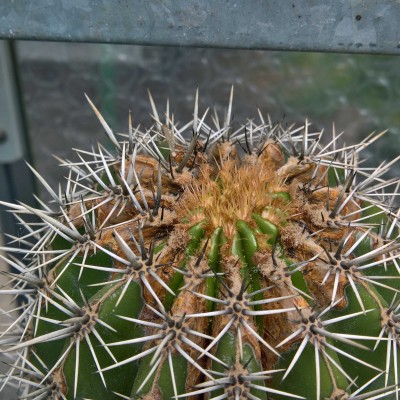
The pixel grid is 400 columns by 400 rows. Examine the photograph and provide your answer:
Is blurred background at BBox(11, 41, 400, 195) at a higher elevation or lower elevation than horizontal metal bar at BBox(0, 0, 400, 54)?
higher

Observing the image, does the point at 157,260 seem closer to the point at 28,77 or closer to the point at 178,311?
the point at 178,311

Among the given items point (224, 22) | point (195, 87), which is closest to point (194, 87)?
point (195, 87)

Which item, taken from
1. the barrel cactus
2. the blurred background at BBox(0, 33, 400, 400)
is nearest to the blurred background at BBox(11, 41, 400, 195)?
the blurred background at BBox(0, 33, 400, 400)

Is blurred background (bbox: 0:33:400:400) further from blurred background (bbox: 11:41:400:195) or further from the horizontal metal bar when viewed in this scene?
the horizontal metal bar

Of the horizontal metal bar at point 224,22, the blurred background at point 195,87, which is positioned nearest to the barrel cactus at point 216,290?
the horizontal metal bar at point 224,22

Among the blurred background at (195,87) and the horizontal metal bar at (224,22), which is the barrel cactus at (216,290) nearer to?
the horizontal metal bar at (224,22)

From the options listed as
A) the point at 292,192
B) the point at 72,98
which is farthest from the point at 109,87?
the point at 292,192
